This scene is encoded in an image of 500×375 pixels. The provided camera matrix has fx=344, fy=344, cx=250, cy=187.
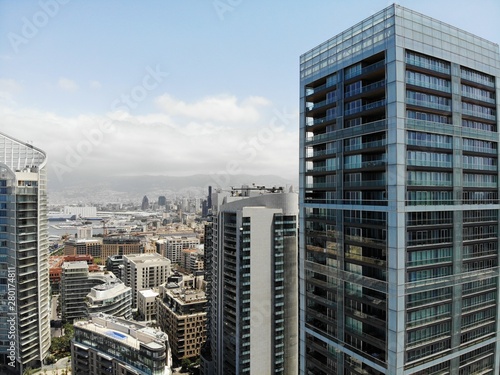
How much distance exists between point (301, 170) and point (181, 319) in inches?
1287

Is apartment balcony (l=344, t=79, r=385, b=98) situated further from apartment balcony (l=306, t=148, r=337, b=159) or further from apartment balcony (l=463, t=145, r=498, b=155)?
apartment balcony (l=463, t=145, r=498, b=155)

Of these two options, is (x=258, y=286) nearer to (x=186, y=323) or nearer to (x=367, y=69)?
(x=186, y=323)

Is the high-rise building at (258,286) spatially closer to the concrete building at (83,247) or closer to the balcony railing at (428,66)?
the balcony railing at (428,66)

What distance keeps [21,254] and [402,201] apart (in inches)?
1606

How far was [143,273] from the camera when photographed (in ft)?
243

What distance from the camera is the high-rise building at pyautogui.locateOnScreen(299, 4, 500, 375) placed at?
1772 centimetres

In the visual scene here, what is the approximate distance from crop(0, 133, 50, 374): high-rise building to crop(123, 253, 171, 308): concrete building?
31.5 meters

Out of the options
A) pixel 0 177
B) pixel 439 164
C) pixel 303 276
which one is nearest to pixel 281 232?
pixel 303 276

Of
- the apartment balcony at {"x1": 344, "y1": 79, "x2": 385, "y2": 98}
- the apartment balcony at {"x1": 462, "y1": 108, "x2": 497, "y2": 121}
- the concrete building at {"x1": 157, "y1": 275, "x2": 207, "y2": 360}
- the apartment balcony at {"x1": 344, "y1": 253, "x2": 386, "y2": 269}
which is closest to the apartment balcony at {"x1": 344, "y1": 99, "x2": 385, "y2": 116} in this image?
the apartment balcony at {"x1": 344, "y1": 79, "x2": 385, "y2": 98}

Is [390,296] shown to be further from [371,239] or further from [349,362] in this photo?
[349,362]

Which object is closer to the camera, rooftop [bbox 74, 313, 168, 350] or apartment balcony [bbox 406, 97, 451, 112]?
apartment balcony [bbox 406, 97, 451, 112]

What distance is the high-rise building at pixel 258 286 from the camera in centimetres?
3392

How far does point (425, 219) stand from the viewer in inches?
722

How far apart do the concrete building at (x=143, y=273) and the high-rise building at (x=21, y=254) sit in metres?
31.5
